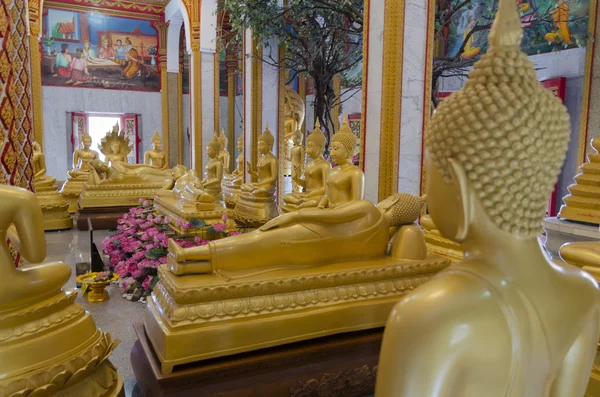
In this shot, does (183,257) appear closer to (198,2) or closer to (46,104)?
(198,2)

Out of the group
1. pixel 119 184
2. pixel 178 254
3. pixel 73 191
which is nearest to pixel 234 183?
pixel 119 184

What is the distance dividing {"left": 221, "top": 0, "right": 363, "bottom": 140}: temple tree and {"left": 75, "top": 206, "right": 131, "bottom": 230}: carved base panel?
359cm

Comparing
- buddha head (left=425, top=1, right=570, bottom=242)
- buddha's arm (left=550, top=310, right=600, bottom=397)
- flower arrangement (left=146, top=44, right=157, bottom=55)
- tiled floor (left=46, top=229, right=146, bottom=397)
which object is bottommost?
tiled floor (left=46, top=229, right=146, bottom=397)

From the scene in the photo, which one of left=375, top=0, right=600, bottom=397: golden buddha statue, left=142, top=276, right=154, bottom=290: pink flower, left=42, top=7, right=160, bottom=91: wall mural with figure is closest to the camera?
left=375, top=0, right=600, bottom=397: golden buddha statue

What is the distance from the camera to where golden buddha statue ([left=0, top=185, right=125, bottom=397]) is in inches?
70.7

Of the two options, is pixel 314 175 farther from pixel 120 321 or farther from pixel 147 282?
pixel 120 321

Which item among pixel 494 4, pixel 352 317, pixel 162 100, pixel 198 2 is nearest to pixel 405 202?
pixel 352 317

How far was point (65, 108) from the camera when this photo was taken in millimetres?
14086

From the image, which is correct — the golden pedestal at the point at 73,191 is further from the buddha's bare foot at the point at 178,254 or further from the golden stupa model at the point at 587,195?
the golden stupa model at the point at 587,195

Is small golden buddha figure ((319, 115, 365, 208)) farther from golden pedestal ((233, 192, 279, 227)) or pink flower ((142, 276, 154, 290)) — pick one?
golden pedestal ((233, 192, 279, 227))

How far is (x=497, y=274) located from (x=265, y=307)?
1.45 metres

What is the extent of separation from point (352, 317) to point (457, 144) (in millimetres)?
1623

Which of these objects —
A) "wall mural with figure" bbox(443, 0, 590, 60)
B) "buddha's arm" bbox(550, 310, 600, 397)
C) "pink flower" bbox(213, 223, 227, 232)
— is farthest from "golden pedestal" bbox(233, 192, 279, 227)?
"buddha's arm" bbox(550, 310, 600, 397)

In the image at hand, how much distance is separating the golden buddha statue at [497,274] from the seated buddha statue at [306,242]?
5.05ft
